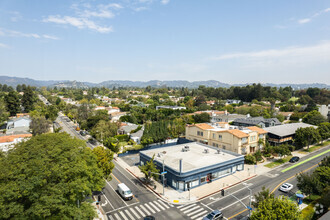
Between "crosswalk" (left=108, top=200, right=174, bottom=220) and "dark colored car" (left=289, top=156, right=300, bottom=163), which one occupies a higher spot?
"crosswalk" (left=108, top=200, right=174, bottom=220)

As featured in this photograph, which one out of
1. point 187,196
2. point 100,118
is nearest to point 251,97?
point 100,118

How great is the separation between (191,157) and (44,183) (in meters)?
33.1

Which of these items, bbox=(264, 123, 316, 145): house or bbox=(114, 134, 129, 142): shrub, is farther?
bbox=(114, 134, 129, 142): shrub

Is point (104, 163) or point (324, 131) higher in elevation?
point (104, 163)

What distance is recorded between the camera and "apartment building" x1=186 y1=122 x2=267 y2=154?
180ft

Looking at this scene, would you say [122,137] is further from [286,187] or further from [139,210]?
[286,187]

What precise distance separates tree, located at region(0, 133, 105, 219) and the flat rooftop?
20.8 meters

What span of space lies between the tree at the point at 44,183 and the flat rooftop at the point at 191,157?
68.4ft

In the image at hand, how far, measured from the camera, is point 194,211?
32062 millimetres

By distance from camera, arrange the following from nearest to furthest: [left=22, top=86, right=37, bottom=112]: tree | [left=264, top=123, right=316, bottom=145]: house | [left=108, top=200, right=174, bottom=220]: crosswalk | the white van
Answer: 1. [left=108, top=200, right=174, bottom=220]: crosswalk
2. the white van
3. [left=264, top=123, right=316, bottom=145]: house
4. [left=22, top=86, right=37, bottom=112]: tree

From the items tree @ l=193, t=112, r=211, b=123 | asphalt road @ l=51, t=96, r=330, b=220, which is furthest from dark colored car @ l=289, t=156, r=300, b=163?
tree @ l=193, t=112, r=211, b=123

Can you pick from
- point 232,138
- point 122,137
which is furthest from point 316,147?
point 122,137

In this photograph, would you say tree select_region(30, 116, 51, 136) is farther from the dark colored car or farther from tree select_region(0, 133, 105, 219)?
the dark colored car

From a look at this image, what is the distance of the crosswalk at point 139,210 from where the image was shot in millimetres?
30513
